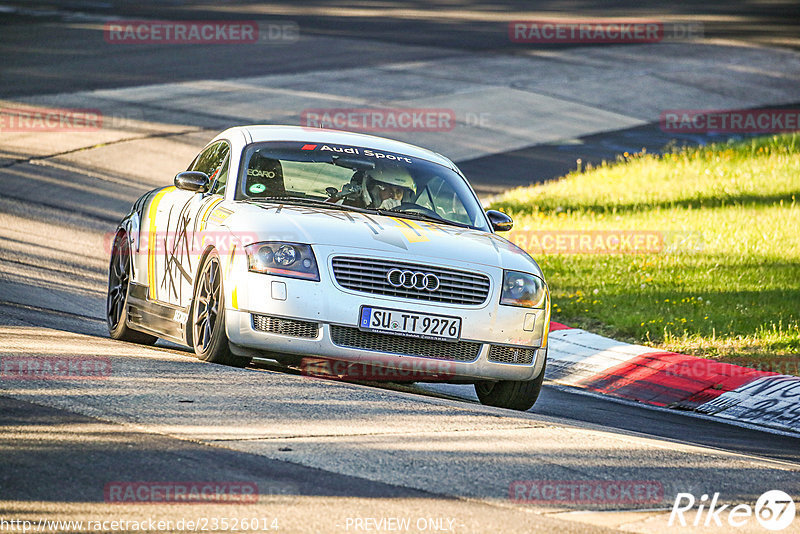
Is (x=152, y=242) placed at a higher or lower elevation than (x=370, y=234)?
lower

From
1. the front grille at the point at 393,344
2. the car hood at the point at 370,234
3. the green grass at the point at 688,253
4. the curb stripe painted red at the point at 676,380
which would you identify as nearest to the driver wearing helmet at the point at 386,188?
the car hood at the point at 370,234

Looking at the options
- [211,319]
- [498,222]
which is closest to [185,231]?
[211,319]

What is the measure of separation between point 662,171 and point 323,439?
51.1ft

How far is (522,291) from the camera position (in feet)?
26.3

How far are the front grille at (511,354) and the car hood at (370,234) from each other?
A: 20.6 inches

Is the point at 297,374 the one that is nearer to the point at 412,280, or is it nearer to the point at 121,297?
the point at 412,280

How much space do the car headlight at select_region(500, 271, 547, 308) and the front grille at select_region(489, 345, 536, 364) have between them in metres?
0.29

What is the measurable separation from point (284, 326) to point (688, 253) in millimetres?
8059

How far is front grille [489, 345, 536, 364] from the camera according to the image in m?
7.93

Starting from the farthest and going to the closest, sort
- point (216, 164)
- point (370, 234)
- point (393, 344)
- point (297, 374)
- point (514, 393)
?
point (216, 164), point (297, 374), point (514, 393), point (370, 234), point (393, 344)

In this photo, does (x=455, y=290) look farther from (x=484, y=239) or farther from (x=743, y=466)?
(x=743, y=466)

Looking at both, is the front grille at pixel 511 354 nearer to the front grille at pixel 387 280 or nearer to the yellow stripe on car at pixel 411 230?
the front grille at pixel 387 280

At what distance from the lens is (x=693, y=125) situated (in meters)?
27.2

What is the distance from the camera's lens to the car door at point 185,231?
8578 mm
